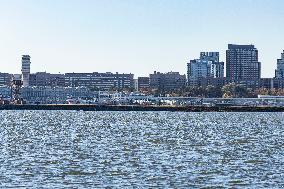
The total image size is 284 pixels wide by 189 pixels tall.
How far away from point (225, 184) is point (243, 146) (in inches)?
1126

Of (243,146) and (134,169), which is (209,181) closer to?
(134,169)

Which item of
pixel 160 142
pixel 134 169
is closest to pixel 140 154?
pixel 134 169

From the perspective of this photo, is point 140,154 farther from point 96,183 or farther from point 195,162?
point 96,183

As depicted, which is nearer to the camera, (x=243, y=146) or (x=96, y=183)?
(x=96, y=183)

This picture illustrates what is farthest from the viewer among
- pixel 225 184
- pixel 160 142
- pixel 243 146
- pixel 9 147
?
pixel 160 142

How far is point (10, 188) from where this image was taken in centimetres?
3756

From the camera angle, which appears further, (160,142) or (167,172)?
(160,142)

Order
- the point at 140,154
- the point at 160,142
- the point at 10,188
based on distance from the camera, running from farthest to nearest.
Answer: the point at 160,142, the point at 140,154, the point at 10,188

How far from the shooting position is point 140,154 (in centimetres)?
5675

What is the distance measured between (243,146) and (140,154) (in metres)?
14.7

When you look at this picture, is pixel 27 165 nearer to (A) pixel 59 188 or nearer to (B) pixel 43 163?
(B) pixel 43 163

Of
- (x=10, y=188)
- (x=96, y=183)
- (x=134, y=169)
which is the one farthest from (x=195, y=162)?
(x=10, y=188)

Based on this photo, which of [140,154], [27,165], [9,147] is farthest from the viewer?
[9,147]

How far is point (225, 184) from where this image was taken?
39969 mm
